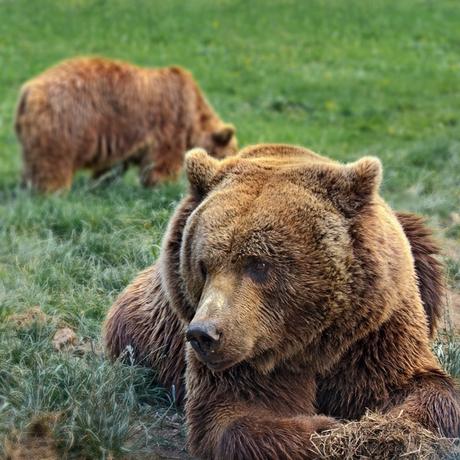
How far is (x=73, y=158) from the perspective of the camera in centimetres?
1120

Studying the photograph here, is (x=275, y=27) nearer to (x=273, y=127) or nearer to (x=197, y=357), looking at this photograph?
(x=273, y=127)

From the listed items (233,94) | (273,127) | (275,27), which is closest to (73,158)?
(273,127)

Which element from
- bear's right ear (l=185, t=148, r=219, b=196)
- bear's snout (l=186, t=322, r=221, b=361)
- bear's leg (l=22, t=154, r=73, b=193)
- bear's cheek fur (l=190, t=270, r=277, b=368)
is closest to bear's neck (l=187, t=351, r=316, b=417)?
bear's cheek fur (l=190, t=270, r=277, b=368)

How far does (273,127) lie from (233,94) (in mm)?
2637

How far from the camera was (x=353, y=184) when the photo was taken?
12.6ft

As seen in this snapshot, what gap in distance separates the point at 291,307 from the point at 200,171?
728 millimetres

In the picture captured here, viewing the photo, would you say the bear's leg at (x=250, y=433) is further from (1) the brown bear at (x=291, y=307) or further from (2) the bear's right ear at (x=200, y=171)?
(2) the bear's right ear at (x=200, y=171)

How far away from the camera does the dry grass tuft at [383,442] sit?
3593 millimetres

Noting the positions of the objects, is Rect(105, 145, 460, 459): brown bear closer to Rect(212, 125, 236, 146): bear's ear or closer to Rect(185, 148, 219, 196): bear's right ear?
Rect(185, 148, 219, 196): bear's right ear

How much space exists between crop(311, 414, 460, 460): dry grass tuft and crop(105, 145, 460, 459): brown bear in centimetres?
6

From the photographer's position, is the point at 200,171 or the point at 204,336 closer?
the point at 204,336

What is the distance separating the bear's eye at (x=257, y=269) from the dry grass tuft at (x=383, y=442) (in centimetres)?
60

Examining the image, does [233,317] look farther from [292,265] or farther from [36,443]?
[36,443]

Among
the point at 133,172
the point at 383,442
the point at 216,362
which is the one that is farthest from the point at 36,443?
the point at 133,172
